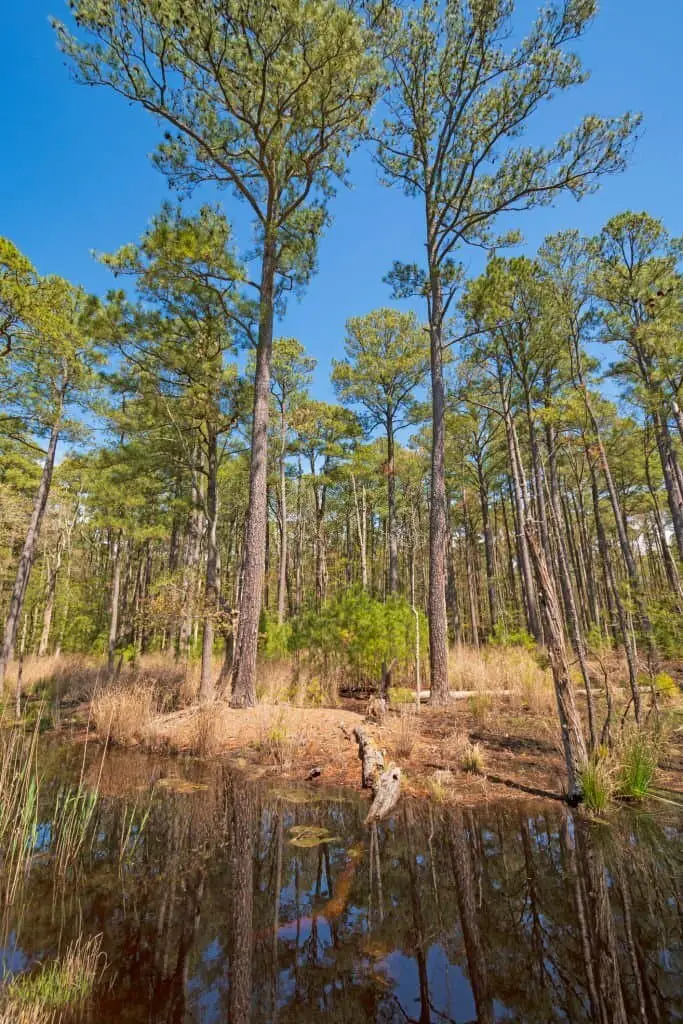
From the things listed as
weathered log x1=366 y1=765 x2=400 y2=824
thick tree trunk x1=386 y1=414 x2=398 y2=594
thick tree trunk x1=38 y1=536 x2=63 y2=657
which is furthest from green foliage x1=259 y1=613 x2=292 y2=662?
thick tree trunk x1=38 y1=536 x2=63 y2=657

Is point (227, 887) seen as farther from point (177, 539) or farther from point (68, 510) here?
point (68, 510)

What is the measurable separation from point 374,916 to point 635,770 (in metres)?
3.30

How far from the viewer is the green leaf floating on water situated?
3721mm

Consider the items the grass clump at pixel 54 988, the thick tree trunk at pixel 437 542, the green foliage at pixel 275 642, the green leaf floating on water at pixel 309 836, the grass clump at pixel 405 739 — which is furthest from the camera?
the green foliage at pixel 275 642

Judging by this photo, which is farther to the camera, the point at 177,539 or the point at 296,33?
the point at 177,539

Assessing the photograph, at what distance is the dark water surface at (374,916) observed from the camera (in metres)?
2.04

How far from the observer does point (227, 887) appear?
3.07 meters

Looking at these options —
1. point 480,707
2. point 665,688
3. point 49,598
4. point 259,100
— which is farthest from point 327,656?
point 49,598

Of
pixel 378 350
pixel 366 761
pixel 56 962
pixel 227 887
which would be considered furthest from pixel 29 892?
pixel 378 350

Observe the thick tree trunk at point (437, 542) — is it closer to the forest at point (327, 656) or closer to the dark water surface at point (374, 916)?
the forest at point (327, 656)

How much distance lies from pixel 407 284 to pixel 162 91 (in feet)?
20.5

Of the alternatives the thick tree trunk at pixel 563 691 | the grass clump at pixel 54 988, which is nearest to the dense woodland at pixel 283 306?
→ the thick tree trunk at pixel 563 691

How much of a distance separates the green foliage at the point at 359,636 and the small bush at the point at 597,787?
5851 mm

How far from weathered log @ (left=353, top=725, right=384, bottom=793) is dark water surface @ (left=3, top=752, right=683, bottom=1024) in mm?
987
